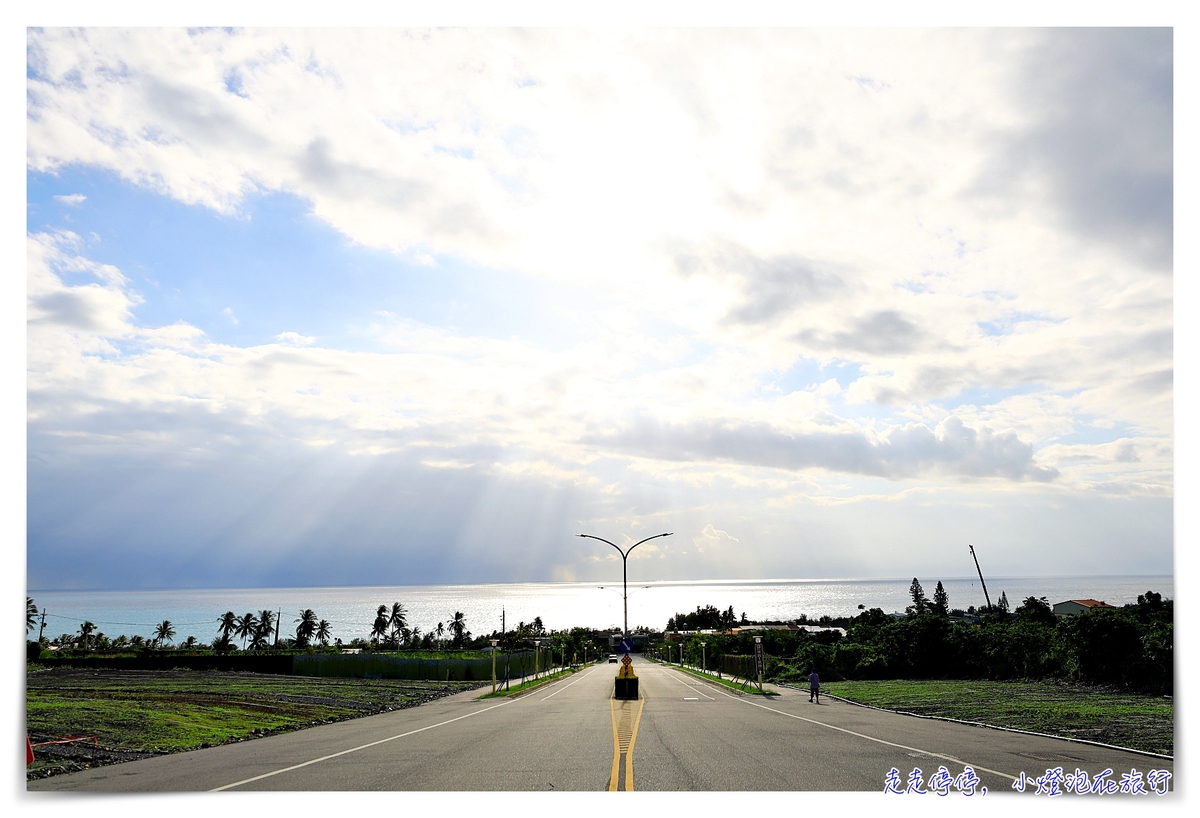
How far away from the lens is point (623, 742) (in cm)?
1648

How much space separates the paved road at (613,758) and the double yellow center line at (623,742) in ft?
0.12

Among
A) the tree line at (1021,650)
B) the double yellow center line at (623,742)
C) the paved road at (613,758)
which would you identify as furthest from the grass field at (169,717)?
the tree line at (1021,650)

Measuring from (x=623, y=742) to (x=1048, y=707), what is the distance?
1782cm

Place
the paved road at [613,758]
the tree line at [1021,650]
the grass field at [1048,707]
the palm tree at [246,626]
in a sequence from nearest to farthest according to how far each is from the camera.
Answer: the paved road at [613,758] < the grass field at [1048,707] < the tree line at [1021,650] < the palm tree at [246,626]

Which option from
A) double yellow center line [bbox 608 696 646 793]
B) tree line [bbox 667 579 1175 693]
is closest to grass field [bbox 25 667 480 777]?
double yellow center line [bbox 608 696 646 793]

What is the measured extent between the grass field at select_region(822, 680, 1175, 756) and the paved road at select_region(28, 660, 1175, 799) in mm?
1671

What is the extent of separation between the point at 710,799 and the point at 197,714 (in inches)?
839

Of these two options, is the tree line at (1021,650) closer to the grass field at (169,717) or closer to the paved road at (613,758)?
the paved road at (613,758)

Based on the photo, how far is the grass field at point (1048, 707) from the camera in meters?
18.2

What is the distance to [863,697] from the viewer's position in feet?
113

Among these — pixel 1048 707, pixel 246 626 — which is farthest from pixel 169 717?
pixel 246 626

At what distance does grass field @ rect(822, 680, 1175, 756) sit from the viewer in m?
18.2

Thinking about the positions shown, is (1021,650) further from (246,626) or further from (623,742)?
(246,626)

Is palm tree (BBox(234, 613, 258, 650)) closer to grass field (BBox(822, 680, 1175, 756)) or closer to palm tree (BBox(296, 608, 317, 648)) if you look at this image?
palm tree (BBox(296, 608, 317, 648))
